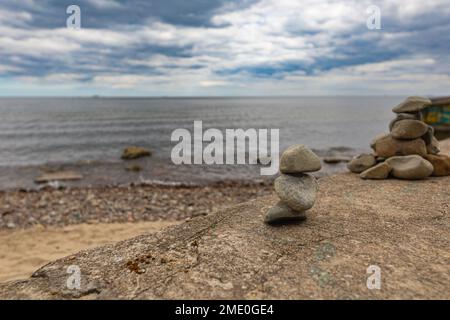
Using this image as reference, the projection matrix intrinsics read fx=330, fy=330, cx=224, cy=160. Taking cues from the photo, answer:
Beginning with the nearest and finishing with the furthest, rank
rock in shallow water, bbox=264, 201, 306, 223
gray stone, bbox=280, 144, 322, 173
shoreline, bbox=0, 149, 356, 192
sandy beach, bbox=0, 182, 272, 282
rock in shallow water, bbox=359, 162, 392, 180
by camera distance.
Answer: gray stone, bbox=280, 144, 322, 173
rock in shallow water, bbox=264, 201, 306, 223
rock in shallow water, bbox=359, 162, 392, 180
sandy beach, bbox=0, 182, 272, 282
shoreline, bbox=0, 149, 356, 192

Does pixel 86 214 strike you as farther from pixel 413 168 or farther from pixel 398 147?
pixel 413 168

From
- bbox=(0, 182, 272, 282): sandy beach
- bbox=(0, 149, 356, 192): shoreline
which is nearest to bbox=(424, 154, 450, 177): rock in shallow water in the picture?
bbox=(0, 182, 272, 282): sandy beach

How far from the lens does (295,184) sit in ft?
14.4

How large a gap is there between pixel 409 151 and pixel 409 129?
0.51 meters

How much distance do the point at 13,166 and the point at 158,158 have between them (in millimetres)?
9618

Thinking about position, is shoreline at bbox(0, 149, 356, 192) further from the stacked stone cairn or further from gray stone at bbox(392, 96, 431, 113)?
gray stone at bbox(392, 96, 431, 113)

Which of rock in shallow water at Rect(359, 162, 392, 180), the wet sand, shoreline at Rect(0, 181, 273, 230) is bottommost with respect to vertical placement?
the wet sand

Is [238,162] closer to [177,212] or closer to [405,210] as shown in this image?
[177,212]

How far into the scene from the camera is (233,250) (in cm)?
371

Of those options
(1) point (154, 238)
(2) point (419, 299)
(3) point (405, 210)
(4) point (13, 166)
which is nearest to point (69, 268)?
(1) point (154, 238)

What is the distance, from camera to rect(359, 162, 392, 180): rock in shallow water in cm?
695

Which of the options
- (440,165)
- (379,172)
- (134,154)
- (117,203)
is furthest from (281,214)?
(134,154)

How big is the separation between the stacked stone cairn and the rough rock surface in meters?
1.79

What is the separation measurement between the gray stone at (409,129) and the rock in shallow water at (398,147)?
14 cm
